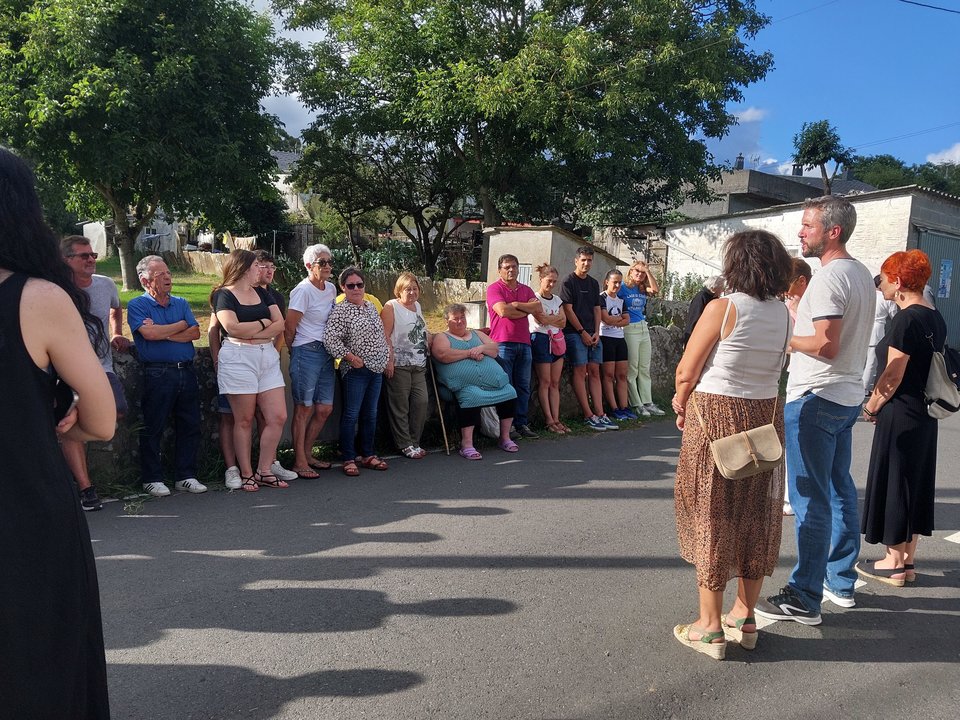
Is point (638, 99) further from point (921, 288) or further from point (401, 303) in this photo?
point (921, 288)

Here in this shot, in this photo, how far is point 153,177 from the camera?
20.6m

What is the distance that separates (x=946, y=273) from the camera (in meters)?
19.5

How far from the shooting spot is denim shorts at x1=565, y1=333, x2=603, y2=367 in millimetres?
8883

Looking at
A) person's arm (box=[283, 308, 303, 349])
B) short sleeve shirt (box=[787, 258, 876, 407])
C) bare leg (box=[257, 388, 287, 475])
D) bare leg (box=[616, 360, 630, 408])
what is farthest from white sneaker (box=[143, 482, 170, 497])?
bare leg (box=[616, 360, 630, 408])

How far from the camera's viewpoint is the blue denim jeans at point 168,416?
235 inches

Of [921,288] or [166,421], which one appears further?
[166,421]

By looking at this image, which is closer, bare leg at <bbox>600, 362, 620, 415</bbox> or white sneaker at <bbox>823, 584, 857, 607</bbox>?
white sneaker at <bbox>823, 584, 857, 607</bbox>

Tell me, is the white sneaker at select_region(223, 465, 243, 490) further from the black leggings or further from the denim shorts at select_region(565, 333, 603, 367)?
the denim shorts at select_region(565, 333, 603, 367)

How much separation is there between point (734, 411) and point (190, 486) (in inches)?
175

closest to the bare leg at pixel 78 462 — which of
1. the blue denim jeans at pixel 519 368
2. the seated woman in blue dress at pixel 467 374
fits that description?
the seated woman in blue dress at pixel 467 374

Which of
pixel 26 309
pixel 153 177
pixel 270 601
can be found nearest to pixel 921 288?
pixel 270 601

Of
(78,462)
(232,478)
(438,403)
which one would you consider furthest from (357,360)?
(78,462)

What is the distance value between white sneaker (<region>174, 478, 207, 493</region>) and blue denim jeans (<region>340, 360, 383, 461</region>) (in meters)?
1.33

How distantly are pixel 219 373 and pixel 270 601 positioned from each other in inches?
104
